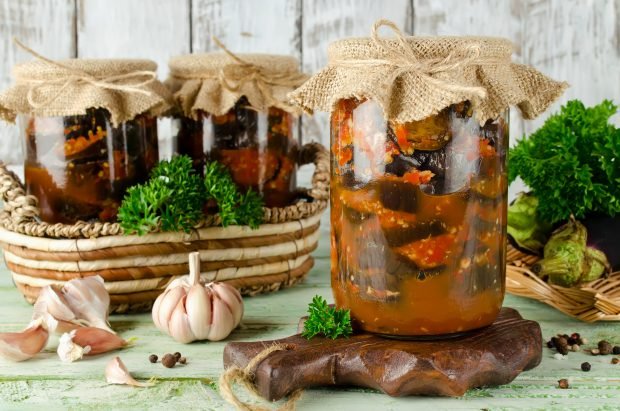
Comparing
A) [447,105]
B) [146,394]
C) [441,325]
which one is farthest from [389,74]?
[146,394]

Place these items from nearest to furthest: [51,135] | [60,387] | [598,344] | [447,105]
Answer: [447,105] → [60,387] → [598,344] → [51,135]

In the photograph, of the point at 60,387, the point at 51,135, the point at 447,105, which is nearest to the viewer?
the point at 447,105

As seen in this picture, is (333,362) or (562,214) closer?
(333,362)

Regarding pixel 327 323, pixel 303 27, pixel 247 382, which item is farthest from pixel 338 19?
pixel 247 382

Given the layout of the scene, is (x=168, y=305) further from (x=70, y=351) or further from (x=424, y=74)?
(x=424, y=74)

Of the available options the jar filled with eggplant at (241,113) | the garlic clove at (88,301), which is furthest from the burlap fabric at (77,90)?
the garlic clove at (88,301)

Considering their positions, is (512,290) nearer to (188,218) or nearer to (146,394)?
(188,218)

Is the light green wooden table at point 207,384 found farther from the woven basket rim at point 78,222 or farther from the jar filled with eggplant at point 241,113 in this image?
the jar filled with eggplant at point 241,113
